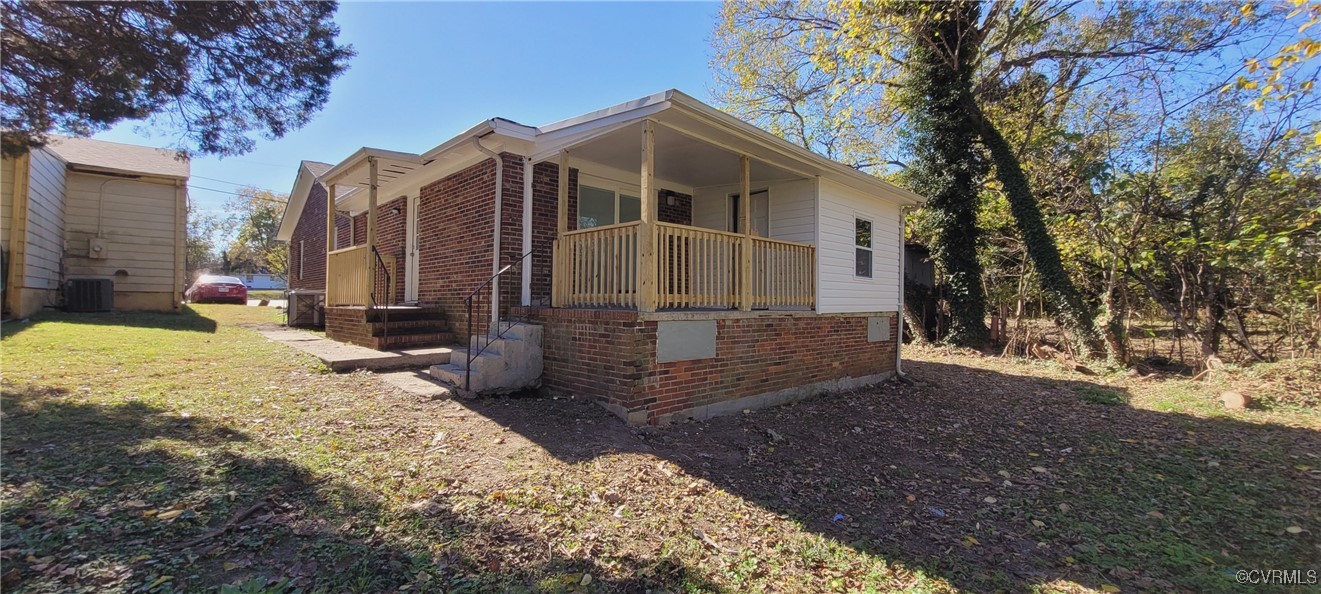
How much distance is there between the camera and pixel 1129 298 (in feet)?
37.8

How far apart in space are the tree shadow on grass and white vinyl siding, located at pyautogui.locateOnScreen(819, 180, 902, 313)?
11.6 metres

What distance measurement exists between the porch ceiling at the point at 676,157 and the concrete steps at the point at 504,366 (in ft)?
8.21

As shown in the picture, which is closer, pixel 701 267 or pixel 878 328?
pixel 701 267

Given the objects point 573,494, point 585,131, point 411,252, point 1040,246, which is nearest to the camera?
point 573,494

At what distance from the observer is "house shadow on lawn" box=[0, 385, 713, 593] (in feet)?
8.07

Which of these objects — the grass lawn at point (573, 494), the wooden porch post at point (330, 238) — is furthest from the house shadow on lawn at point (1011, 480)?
the wooden porch post at point (330, 238)

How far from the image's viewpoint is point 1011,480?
4906 millimetres

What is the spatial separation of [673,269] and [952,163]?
10.6 m

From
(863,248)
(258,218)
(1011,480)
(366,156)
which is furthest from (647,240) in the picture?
(258,218)

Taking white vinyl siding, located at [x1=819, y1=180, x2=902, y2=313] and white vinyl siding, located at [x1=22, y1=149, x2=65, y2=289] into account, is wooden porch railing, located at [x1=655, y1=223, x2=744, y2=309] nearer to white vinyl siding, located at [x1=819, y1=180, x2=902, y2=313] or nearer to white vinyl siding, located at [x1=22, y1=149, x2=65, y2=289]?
white vinyl siding, located at [x1=819, y1=180, x2=902, y2=313]

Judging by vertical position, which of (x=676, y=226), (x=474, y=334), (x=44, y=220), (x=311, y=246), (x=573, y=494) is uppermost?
(x=311, y=246)

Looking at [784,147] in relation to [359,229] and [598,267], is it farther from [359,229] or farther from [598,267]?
[359,229]

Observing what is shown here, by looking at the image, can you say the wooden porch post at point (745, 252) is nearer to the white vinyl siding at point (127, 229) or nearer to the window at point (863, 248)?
the window at point (863, 248)

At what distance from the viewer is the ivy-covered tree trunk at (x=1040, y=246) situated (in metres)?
11.5
